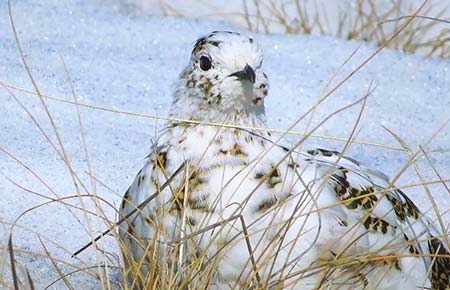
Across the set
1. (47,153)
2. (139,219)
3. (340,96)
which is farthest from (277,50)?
(139,219)

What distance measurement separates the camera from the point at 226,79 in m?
3.05

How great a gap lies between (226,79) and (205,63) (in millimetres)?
98

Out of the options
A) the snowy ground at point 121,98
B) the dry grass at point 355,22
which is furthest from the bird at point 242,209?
the dry grass at point 355,22

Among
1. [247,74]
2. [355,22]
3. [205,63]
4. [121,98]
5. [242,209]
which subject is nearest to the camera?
[242,209]

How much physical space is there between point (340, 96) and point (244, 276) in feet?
6.92

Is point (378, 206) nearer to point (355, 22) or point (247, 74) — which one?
point (247, 74)

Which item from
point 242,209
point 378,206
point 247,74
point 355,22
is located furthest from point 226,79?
point 355,22

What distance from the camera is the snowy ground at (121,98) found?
3.64 m

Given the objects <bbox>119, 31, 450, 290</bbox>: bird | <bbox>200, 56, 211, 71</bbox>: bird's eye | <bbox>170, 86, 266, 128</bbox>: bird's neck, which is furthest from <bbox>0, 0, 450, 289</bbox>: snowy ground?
<bbox>200, 56, 211, 71</bbox>: bird's eye

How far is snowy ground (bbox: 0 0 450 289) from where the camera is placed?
364cm

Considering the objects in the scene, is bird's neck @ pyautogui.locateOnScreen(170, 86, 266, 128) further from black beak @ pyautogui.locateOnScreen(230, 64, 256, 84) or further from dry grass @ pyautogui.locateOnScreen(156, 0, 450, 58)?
dry grass @ pyautogui.locateOnScreen(156, 0, 450, 58)

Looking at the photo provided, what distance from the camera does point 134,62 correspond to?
502 cm

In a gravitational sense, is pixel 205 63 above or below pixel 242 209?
above

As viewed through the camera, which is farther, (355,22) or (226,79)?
(355,22)
